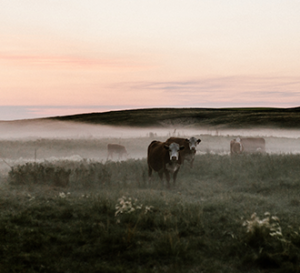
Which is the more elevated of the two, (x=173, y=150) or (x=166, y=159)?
(x=173, y=150)

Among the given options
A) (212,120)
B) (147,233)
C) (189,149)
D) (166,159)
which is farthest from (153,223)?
(212,120)

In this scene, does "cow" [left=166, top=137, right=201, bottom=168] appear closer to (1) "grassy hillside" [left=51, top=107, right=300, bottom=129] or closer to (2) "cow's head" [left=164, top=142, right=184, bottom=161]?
(2) "cow's head" [left=164, top=142, right=184, bottom=161]

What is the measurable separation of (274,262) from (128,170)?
11260 millimetres

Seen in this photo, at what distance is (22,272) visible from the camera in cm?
686

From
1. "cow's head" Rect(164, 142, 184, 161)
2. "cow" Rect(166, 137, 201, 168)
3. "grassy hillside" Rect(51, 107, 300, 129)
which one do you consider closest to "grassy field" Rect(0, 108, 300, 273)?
"cow" Rect(166, 137, 201, 168)

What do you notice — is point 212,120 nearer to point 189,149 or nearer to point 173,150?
point 189,149

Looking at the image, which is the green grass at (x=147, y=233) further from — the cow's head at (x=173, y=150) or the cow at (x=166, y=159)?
the cow's head at (x=173, y=150)

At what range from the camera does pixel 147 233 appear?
8.66m

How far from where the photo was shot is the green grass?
7.26 m

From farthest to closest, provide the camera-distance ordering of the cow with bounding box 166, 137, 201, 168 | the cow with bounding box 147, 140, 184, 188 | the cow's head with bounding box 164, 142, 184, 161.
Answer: the cow with bounding box 166, 137, 201, 168 → the cow with bounding box 147, 140, 184, 188 → the cow's head with bounding box 164, 142, 184, 161

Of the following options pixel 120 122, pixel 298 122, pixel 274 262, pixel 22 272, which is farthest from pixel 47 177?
pixel 120 122

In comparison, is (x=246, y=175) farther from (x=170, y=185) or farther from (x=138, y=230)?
(x=138, y=230)

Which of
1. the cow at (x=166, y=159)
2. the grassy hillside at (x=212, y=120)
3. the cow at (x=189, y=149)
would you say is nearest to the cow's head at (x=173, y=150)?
the cow at (x=166, y=159)

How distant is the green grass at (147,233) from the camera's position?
726cm
